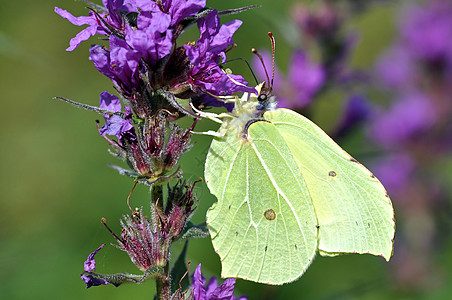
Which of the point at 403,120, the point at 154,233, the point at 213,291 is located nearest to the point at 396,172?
the point at 403,120

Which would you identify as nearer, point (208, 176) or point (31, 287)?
point (208, 176)

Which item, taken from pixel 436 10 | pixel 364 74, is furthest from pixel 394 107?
pixel 364 74

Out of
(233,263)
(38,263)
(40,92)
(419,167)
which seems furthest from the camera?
(40,92)

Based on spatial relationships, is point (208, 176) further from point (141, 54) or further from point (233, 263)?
point (141, 54)

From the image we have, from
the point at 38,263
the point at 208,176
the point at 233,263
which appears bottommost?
A: the point at 38,263

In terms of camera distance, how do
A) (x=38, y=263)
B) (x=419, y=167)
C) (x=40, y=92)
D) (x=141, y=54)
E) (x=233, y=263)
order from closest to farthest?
(x=141, y=54), (x=233, y=263), (x=38, y=263), (x=419, y=167), (x=40, y=92)

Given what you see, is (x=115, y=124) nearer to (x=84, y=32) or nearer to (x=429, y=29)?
(x=84, y=32)

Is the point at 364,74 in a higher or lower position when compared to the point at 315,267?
higher

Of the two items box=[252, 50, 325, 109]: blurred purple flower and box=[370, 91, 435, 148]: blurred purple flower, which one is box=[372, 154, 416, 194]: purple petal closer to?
box=[370, 91, 435, 148]: blurred purple flower

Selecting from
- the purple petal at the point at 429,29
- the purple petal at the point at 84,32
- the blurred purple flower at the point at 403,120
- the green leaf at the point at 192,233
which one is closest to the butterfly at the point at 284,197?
the green leaf at the point at 192,233
